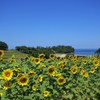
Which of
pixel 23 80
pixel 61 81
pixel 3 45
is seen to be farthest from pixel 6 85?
pixel 3 45

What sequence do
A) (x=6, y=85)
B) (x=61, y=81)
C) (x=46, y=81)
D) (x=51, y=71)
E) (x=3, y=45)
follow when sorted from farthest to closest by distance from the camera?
(x=3, y=45) < (x=61, y=81) < (x=51, y=71) < (x=46, y=81) < (x=6, y=85)

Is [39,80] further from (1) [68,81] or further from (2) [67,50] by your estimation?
(2) [67,50]

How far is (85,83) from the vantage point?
8.87m

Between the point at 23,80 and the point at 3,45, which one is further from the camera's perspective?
the point at 3,45

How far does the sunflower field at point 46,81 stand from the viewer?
6.38m

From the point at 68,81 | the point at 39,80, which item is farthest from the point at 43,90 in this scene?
the point at 68,81

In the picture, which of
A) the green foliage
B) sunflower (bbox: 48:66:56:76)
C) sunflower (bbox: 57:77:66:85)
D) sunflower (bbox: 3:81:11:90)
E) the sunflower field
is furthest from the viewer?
the green foliage

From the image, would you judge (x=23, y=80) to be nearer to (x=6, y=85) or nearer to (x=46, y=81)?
(x=6, y=85)

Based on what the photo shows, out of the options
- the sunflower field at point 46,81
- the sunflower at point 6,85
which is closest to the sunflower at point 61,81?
the sunflower field at point 46,81

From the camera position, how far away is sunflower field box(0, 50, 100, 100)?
6.38 metres

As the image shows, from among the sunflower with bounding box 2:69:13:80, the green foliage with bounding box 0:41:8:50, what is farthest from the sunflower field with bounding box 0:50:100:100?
the green foliage with bounding box 0:41:8:50

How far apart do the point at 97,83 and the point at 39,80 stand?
9.44ft

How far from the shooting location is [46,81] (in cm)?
725

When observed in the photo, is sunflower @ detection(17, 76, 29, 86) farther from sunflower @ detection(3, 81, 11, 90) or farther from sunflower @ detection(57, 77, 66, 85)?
sunflower @ detection(57, 77, 66, 85)
